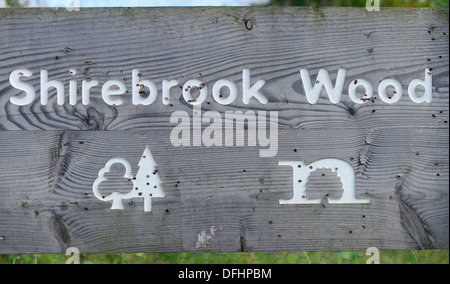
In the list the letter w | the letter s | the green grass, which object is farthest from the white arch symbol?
the letter s

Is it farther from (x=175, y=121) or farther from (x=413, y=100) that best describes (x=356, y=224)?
(x=175, y=121)

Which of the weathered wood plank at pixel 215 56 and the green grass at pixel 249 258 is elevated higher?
the weathered wood plank at pixel 215 56

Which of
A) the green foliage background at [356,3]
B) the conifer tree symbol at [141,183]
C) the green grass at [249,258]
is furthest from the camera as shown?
the green foliage background at [356,3]

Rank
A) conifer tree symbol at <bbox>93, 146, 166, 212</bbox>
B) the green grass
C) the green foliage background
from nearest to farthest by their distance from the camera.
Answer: conifer tree symbol at <bbox>93, 146, 166, 212</bbox>
the green grass
the green foliage background

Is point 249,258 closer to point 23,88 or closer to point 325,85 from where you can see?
point 325,85

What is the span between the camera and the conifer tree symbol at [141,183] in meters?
1.41

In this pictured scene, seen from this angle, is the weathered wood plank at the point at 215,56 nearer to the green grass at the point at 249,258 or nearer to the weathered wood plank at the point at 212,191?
the weathered wood plank at the point at 212,191

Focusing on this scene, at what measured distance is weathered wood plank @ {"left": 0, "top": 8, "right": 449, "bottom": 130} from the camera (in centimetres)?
141

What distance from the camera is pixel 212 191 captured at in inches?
55.8

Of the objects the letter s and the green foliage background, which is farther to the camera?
the green foliage background

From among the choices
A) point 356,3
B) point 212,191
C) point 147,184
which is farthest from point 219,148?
point 356,3

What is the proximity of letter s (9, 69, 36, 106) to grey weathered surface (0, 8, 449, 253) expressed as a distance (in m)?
0.02

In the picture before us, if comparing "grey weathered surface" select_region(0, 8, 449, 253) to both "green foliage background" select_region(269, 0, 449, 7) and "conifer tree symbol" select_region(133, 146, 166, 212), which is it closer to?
"conifer tree symbol" select_region(133, 146, 166, 212)

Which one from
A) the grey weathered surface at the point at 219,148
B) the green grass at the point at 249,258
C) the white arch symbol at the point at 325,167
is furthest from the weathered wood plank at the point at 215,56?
the green grass at the point at 249,258
